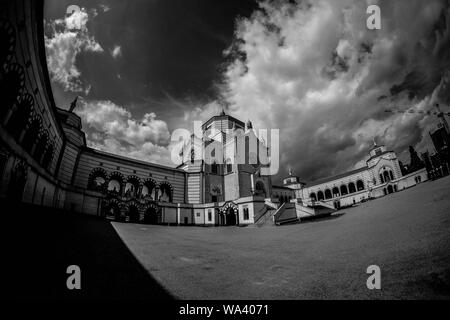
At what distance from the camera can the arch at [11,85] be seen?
27.0 feet

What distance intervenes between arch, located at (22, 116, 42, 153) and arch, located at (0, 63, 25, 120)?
2772 mm

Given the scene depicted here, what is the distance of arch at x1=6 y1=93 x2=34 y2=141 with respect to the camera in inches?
395

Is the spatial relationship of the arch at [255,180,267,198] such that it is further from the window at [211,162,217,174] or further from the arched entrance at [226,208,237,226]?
the window at [211,162,217,174]

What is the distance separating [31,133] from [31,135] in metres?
0.15

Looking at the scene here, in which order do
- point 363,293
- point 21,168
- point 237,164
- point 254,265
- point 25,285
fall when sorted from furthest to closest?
point 237,164, point 21,168, point 254,265, point 25,285, point 363,293

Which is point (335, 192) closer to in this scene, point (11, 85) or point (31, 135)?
point (31, 135)

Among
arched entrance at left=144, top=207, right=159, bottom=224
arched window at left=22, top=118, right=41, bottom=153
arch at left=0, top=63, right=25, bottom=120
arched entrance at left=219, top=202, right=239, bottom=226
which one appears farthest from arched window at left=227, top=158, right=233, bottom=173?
arch at left=0, top=63, right=25, bottom=120

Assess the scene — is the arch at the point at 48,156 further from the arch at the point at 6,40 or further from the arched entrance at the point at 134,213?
the arched entrance at the point at 134,213

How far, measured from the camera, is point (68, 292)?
322 cm

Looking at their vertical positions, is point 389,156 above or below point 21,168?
above
